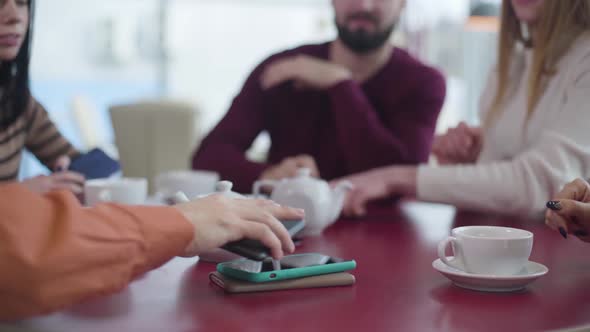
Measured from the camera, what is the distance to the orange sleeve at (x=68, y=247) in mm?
758

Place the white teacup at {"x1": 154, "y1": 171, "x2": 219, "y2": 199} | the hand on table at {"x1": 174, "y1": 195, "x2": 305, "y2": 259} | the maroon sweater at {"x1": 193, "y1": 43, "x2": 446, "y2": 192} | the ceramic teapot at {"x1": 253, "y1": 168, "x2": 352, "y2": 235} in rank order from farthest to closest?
the maroon sweater at {"x1": 193, "y1": 43, "x2": 446, "y2": 192}, the white teacup at {"x1": 154, "y1": 171, "x2": 219, "y2": 199}, the ceramic teapot at {"x1": 253, "y1": 168, "x2": 352, "y2": 235}, the hand on table at {"x1": 174, "y1": 195, "x2": 305, "y2": 259}

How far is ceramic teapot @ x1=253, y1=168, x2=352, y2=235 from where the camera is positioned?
1.35 m

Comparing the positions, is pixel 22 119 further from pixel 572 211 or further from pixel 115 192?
pixel 572 211

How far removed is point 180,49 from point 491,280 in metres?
5.52

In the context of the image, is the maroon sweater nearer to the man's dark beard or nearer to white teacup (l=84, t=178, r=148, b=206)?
the man's dark beard

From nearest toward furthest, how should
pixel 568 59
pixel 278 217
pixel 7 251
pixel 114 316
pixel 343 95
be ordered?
pixel 7 251 → pixel 114 316 → pixel 278 217 → pixel 568 59 → pixel 343 95

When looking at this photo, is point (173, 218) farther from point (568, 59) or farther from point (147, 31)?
point (147, 31)

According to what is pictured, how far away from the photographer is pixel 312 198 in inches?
53.8

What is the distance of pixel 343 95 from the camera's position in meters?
2.04

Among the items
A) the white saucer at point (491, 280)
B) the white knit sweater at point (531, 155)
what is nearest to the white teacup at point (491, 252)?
the white saucer at point (491, 280)

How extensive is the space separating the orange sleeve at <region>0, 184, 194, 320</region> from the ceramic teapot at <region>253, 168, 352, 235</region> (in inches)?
20.0

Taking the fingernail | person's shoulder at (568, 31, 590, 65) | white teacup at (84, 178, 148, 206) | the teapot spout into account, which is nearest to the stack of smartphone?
the fingernail

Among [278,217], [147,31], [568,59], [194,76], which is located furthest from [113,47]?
[278,217]

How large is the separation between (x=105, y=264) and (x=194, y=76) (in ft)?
18.4
